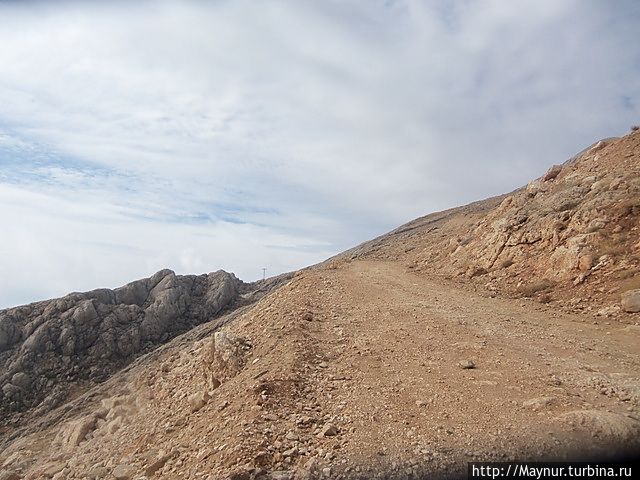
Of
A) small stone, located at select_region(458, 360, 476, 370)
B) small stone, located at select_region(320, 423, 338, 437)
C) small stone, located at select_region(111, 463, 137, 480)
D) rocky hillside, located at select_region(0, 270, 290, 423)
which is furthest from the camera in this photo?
rocky hillside, located at select_region(0, 270, 290, 423)

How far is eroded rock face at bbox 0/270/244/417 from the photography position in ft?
64.7

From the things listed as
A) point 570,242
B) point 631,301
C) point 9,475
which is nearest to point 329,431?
point 631,301

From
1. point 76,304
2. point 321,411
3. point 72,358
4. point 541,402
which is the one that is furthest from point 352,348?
point 76,304

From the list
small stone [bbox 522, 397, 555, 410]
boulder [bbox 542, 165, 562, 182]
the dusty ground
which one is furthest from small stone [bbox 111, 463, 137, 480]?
boulder [bbox 542, 165, 562, 182]

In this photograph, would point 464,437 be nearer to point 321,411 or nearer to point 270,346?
point 321,411

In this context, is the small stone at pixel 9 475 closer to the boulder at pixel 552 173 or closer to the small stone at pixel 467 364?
the small stone at pixel 467 364

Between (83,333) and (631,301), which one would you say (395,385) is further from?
(83,333)

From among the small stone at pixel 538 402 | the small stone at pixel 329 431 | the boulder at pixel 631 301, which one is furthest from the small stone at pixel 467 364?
the boulder at pixel 631 301

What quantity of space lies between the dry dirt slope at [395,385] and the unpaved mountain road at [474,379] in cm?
3

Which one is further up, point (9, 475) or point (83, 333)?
point (83, 333)

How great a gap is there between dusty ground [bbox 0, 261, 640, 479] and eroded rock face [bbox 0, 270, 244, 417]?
6431 mm

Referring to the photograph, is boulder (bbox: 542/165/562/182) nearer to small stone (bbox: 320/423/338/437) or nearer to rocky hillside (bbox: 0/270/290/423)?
rocky hillside (bbox: 0/270/290/423)

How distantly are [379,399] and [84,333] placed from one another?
18.8 metres

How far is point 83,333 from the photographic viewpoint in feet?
71.9
